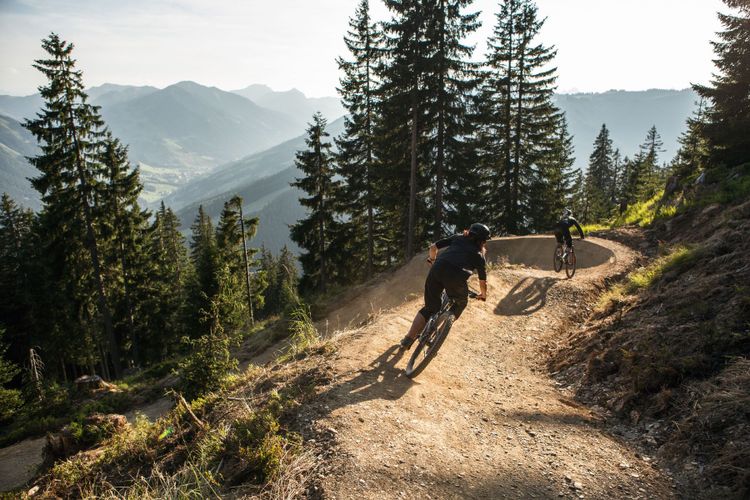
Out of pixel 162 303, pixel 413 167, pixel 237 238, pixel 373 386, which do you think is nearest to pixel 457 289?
pixel 373 386

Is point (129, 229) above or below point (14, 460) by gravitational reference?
above

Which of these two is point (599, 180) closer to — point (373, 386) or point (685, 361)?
point (685, 361)

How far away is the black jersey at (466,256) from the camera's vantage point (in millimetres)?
6598

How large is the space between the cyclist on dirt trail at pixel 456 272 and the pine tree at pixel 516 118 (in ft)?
71.5

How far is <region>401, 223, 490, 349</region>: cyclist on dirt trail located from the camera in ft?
21.5

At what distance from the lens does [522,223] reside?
29.8m

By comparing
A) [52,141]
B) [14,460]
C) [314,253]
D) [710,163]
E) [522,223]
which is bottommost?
[14,460]

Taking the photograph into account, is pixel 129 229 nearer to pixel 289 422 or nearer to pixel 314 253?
pixel 314 253

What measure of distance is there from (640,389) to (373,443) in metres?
4.00

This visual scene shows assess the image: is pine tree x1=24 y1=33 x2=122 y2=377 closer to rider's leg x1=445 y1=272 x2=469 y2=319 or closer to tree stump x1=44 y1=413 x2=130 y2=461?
tree stump x1=44 y1=413 x2=130 y2=461

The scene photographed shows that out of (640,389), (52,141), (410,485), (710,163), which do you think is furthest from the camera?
(52,141)

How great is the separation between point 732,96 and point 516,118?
39.6 ft

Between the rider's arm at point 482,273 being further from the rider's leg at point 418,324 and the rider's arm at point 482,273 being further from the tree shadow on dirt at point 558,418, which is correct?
the tree shadow on dirt at point 558,418

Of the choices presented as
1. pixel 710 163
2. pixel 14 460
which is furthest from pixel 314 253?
pixel 710 163
